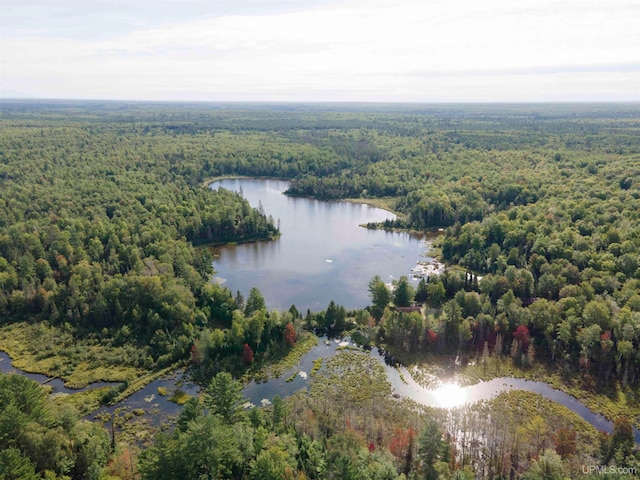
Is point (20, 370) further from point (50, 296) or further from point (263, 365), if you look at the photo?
point (263, 365)

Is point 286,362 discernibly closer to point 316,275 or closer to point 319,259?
point 316,275

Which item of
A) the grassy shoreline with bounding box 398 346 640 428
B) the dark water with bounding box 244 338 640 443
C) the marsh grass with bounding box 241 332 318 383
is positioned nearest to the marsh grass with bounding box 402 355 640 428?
the grassy shoreline with bounding box 398 346 640 428

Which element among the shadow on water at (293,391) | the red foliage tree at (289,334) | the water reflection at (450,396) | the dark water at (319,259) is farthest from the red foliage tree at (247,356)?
the water reflection at (450,396)

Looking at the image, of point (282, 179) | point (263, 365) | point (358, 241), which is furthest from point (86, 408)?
point (282, 179)

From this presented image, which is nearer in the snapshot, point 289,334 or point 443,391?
point 443,391

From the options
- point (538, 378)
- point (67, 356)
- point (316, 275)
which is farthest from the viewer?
point (316, 275)

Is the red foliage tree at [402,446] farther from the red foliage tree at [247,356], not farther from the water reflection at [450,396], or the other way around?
the red foliage tree at [247,356]

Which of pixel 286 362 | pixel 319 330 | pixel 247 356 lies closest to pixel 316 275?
pixel 319 330
